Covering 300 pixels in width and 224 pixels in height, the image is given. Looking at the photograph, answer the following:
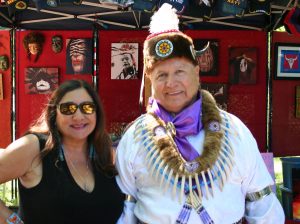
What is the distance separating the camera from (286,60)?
21.8 ft

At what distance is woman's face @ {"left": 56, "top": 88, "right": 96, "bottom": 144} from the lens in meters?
2.28

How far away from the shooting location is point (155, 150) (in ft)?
6.90

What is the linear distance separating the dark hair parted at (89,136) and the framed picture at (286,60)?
15.7 feet

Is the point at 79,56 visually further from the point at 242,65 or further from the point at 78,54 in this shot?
the point at 242,65

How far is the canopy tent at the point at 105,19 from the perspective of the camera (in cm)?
629

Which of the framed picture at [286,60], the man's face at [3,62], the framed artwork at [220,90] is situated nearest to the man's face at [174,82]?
the framed artwork at [220,90]

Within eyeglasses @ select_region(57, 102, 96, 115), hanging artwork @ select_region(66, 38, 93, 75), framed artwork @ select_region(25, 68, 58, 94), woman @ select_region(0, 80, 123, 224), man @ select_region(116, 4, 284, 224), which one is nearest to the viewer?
man @ select_region(116, 4, 284, 224)

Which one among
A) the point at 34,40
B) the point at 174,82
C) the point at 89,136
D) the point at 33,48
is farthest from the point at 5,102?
the point at 174,82

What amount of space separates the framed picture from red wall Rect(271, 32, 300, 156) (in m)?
0.11

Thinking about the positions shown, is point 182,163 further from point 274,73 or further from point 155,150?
point 274,73

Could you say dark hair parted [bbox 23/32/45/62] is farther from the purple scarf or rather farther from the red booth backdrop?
the purple scarf

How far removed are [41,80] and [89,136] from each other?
4532mm

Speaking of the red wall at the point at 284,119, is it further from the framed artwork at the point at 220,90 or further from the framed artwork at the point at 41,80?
the framed artwork at the point at 41,80

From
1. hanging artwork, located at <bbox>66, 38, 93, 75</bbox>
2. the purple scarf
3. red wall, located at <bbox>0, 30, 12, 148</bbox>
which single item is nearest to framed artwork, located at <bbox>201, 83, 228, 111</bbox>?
hanging artwork, located at <bbox>66, 38, 93, 75</bbox>
